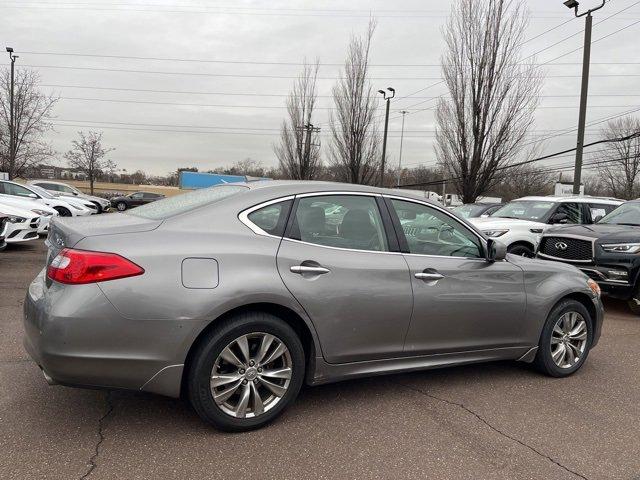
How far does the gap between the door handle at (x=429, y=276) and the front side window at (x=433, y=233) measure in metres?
0.18

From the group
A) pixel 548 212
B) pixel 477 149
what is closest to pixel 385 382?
pixel 548 212

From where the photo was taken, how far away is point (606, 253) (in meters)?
6.95

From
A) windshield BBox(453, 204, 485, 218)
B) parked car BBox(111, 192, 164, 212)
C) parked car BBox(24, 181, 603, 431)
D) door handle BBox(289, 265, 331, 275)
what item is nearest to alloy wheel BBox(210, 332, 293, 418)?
parked car BBox(24, 181, 603, 431)

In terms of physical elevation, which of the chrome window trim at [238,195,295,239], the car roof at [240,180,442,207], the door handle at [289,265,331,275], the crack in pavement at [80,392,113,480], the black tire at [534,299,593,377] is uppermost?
the car roof at [240,180,442,207]

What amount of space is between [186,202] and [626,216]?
24.5 feet

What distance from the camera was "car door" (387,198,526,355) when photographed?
3678 millimetres

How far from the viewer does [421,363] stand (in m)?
3.76

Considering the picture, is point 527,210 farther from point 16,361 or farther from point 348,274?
point 16,361

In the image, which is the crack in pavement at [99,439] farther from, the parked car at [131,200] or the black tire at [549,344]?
the parked car at [131,200]

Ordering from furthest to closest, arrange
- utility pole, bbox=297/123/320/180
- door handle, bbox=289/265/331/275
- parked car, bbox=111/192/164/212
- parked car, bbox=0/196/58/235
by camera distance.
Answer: parked car, bbox=111/192/164/212 → utility pole, bbox=297/123/320/180 → parked car, bbox=0/196/58/235 → door handle, bbox=289/265/331/275

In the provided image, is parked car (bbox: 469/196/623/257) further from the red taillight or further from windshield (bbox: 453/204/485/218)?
the red taillight

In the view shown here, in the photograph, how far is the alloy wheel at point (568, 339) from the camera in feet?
14.5

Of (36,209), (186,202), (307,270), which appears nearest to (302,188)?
(307,270)

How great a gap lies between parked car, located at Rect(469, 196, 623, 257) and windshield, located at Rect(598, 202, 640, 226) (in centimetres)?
141
